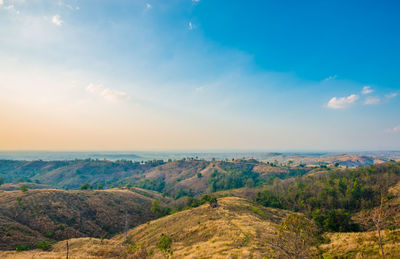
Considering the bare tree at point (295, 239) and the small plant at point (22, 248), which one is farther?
the small plant at point (22, 248)

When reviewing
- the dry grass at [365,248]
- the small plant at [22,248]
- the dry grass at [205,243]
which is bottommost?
the small plant at [22,248]

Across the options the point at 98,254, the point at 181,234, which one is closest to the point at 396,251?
the point at 181,234

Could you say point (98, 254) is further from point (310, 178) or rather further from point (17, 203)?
point (310, 178)

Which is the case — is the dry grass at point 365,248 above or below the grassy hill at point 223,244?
above

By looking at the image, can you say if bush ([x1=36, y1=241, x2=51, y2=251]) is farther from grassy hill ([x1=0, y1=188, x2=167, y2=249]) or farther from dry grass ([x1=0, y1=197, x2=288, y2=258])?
dry grass ([x1=0, y1=197, x2=288, y2=258])

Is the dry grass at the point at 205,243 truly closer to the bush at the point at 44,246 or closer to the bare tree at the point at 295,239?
the bush at the point at 44,246

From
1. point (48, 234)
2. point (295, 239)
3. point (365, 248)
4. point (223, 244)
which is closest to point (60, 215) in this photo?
point (48, 234)

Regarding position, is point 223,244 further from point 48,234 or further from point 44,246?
point 48,234

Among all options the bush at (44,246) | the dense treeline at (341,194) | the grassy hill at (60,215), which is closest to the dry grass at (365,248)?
the dense treeline at (341,194)

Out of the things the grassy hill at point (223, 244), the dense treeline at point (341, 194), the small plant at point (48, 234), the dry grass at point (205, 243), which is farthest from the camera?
the dense treeline at point (341, 194)
